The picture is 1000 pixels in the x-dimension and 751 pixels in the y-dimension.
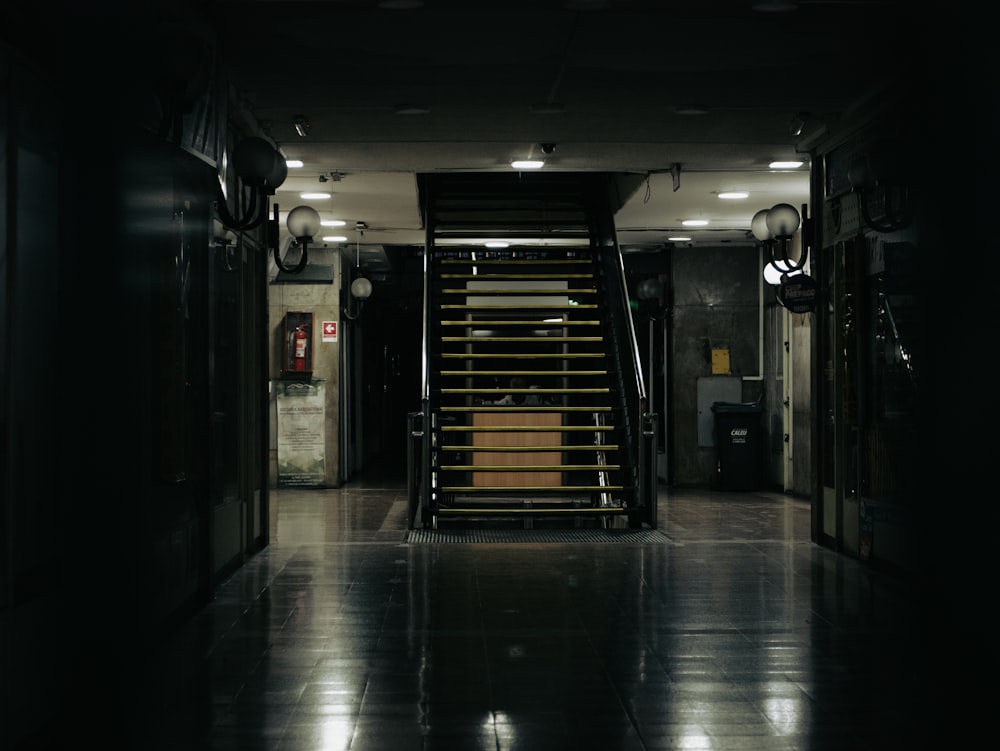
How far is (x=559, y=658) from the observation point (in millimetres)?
4902

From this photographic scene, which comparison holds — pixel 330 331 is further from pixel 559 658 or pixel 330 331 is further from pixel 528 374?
pixel 559 658

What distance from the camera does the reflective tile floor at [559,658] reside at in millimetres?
3867

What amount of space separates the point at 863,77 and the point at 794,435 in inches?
261

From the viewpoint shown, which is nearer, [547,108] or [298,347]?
[547,108]

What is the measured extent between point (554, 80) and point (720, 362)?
7.87 m

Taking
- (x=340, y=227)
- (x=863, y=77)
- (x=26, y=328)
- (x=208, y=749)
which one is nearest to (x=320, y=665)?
(x=208, y=749)

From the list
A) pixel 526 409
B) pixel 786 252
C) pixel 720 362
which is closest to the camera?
pixel 786 252

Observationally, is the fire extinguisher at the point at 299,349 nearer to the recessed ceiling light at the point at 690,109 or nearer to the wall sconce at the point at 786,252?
the wall sconce at the point at 786,252

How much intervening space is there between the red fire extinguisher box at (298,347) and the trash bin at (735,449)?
17.5 feet

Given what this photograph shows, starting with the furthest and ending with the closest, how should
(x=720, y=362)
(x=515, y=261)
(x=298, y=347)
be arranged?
(x=720, y=362)
(x=298, y=347)
(x=515, y=261)

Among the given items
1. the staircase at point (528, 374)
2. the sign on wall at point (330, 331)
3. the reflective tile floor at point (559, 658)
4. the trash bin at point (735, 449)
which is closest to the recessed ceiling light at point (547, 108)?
the staircase at point (528, 374)

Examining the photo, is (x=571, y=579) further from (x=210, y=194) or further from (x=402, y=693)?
(x=210, y=194)

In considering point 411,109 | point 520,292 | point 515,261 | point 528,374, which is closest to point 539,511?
point 528,374

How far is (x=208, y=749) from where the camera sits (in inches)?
145
